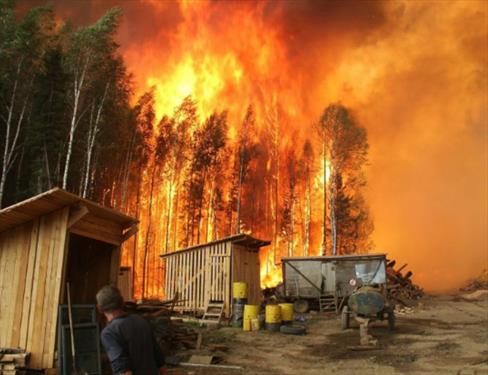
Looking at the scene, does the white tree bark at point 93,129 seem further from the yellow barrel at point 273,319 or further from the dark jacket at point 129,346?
the dark jacket at point 129,346

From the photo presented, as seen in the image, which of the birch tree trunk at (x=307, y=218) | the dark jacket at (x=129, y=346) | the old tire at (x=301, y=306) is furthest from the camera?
the birch tree trunk at (x=307, y=218)

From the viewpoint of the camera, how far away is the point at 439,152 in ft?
187

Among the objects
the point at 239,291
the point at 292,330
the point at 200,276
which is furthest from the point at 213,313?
the point at 292,330

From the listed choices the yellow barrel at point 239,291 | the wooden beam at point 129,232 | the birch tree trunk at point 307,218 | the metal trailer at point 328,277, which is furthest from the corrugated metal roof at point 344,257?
the birch tree trunk at point 307,218

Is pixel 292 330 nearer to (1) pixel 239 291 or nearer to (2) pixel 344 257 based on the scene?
(1) pixel 239 291

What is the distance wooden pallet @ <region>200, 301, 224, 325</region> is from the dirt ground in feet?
4.59

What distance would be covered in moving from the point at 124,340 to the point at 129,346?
0.07 metres

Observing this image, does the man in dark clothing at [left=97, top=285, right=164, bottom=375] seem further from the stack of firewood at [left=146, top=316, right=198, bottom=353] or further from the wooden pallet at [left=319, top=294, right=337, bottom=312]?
the wooden pallet at [left=319, top=294, right=337, bottom=312]

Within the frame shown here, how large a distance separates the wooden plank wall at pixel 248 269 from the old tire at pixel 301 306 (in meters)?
2.49

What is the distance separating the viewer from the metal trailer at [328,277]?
23672 millimetres

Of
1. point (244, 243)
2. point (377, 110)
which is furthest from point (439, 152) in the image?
point (244, 243)

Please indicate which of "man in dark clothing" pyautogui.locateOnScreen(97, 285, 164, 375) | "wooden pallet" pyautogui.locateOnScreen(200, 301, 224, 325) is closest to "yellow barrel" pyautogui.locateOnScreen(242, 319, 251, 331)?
"wooden pallet" pyautogui.locateOnScreen(200, 301, 224, 325)

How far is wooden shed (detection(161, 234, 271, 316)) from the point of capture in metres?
20.4

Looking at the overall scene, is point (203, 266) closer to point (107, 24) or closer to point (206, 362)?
point (206, 362)
